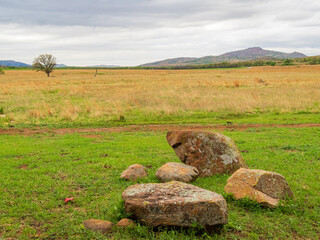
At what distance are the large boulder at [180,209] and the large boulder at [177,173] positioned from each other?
1.97 m

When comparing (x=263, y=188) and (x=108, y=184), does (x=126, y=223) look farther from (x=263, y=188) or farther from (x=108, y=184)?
(x=263, y=188)

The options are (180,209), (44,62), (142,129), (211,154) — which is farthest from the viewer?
(44,62)

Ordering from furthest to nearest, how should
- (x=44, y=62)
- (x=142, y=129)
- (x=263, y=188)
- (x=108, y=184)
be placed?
(x=44, y=62) → (x=142, y=129) → (x=108, y=184) → (x=263, y=188)

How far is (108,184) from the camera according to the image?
788 centimetres

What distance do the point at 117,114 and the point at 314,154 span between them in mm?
13327

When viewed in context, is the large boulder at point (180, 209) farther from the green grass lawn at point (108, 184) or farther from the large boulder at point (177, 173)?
the large boulder at point (177, 173)

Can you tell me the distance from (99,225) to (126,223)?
1.86ft

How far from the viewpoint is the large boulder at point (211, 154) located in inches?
332

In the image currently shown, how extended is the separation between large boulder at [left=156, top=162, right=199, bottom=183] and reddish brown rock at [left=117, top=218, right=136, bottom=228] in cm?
220

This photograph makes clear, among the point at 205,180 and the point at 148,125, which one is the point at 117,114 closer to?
the point at 148,125

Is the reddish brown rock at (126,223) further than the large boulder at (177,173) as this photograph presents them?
No

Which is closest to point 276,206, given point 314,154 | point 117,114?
point 314,154

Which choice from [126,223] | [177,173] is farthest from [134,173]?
[126,223]

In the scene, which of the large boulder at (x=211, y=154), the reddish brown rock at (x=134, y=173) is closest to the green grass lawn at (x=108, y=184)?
the reddish brown rock at (x=134, y=173)
